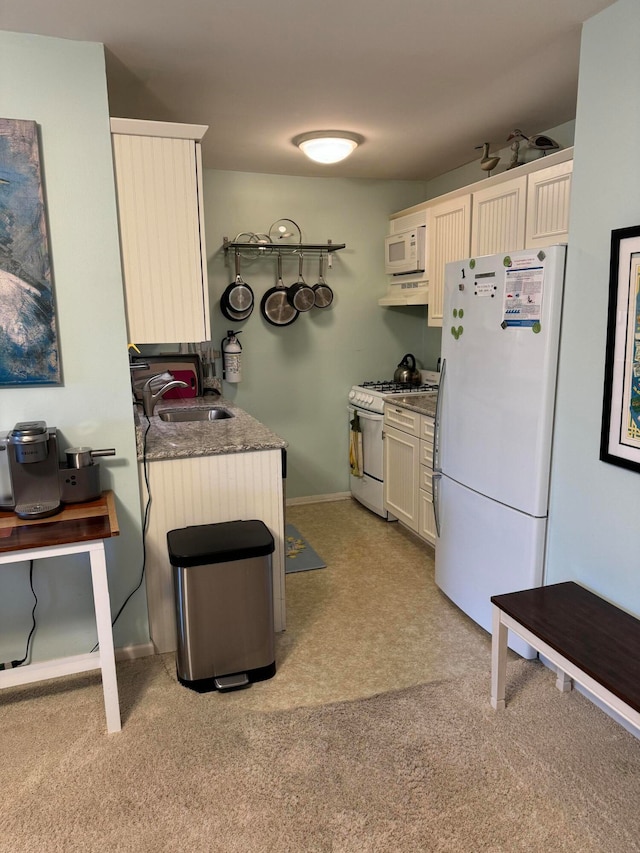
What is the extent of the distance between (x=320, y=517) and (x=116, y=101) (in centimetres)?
292

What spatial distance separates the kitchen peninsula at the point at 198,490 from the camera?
2537mm

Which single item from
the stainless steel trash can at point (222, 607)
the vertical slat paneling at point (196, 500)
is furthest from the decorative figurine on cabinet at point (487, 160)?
the stainless steel trash can at point (222, 607)

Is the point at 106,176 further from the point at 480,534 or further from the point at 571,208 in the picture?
the point at 480,534

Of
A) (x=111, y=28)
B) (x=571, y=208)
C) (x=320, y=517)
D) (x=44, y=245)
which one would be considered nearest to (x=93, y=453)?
(x=44, y=245)

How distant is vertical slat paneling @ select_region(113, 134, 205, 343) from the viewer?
7.59 ft

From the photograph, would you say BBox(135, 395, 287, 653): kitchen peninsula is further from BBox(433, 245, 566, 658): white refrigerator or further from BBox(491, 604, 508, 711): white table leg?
BBox(491, 604, 508, 711): white table leg

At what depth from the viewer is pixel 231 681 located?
2.40 m

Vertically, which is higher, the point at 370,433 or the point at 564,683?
the point at 370,433

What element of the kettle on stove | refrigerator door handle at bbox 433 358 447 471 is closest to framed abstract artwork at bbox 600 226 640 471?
refrigerator door handle at bbox 433 358 447 471

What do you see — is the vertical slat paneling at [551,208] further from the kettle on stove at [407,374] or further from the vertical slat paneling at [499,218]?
the kettle on stove at [407,374]

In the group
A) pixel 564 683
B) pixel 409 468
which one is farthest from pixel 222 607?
pixel 409 468

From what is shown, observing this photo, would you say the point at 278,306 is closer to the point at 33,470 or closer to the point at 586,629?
the point at 33,470

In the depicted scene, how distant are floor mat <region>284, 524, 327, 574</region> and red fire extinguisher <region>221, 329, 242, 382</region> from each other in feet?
3.87

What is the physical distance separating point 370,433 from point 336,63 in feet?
8.38
